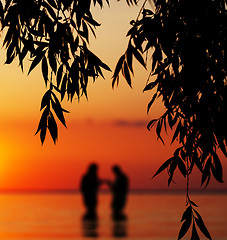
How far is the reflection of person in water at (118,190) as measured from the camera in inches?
1130

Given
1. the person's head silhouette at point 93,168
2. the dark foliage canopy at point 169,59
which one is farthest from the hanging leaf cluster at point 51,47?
the person's head silhouette at point 93,168

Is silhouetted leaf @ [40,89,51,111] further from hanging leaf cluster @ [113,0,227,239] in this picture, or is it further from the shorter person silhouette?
the shorter person silhouette

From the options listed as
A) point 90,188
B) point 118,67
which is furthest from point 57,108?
point 90,188

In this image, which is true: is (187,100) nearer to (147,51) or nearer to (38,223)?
(147,51)

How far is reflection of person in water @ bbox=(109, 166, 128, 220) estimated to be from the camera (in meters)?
28.7

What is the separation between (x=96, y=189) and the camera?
28.4 metres

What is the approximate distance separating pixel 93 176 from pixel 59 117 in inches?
790

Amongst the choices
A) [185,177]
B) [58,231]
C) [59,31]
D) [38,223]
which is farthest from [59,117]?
[38,223]

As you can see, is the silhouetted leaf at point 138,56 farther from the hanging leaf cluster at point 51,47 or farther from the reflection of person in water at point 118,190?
the reflection of person in water at point 118,190

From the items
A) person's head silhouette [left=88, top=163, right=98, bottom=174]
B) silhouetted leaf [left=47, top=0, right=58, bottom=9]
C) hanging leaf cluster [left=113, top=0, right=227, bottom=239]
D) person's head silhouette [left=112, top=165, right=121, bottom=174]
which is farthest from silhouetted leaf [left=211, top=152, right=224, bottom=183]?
person's head silhouette [left=112, top=165, right=121, bottom=174]

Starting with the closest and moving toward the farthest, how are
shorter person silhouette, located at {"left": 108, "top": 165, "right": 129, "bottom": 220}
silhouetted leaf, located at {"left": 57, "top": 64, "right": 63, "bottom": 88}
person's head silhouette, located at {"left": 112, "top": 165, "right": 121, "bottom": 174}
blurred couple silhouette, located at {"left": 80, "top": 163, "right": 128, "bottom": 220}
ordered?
silhouetted leaf, located at {"left": 57, "top": 64, "right": 63, "bottom": 88}, blurred couple silhouette, located at {"left": 80, "top": 163, "right": 128, "bottom": 220}, person's head silhouette, located at {"left": 112, "top": 165, "right": 121, "bottom": 174}, shorter person silhouette, located at {"left": 108, "top": 165, "right": 129, "bottom": 220}

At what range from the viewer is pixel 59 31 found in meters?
8.01

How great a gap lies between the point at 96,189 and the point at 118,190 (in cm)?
104

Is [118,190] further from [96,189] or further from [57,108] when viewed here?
[57,108]
